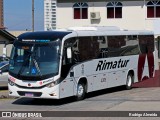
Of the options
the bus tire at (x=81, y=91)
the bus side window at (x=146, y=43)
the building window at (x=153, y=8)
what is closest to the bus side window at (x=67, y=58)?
the bus tire at (x=81, y=91)

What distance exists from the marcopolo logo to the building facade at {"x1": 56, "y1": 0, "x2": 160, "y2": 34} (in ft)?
72.9

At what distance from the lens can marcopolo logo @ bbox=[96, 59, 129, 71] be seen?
20.6m

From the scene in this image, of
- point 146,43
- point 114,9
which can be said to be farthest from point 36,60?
point 114,9

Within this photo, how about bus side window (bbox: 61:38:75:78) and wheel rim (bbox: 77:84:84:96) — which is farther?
wheel rim (bbox: 77:84:84:96)

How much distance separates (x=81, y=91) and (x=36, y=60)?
2562mm

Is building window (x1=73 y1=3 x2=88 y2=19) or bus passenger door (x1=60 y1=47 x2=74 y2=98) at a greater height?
building window (x1=73 y1=3 x2=88 y2=19)

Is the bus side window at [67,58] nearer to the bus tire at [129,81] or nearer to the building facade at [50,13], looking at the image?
the bus tire at [129,81]

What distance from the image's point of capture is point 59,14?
46500 mm

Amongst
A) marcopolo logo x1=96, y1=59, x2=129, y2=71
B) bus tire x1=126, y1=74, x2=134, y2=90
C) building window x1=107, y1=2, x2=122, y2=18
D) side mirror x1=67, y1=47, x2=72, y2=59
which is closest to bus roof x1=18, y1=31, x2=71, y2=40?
side mirror x1=67, y1=47, x2=72, y2=59

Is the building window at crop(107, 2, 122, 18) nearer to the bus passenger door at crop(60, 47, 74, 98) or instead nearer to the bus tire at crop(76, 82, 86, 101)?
the bus tire at crop(76, 82, 86, 101)

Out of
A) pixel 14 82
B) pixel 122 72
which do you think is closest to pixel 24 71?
pixel 14 82

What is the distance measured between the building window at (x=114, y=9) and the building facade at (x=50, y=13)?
7.66 metres

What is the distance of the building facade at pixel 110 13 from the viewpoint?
1769 inches

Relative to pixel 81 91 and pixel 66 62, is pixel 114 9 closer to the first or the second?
pixel 81 91
